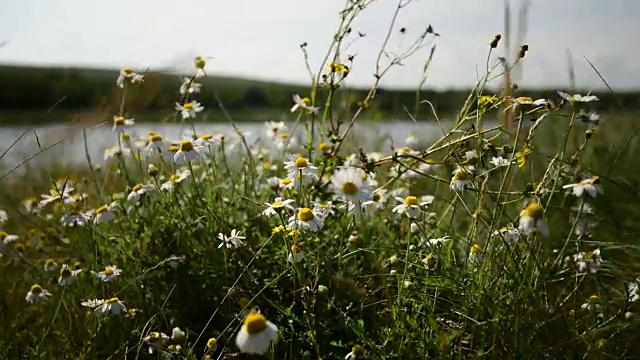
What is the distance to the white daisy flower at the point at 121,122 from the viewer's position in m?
2.63

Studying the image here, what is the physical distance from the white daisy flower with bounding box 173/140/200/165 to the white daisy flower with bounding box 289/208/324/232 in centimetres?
44

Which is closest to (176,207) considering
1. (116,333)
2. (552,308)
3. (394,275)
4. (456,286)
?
(116,333)

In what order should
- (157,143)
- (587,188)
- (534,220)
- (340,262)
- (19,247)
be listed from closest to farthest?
(534,220)
(587,188)
(340,262)
(157,143)
(19,247)

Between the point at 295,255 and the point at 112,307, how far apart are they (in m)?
0.55

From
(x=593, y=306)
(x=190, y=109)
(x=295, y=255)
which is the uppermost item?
(x=190, y=109)

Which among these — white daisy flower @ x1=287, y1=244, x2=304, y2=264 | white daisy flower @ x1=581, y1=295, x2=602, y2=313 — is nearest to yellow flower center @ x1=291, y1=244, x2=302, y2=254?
white daisy flower @ x1=287, y1=244, x2=304, y2=264

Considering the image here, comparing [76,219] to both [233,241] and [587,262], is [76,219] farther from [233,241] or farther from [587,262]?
[587,262]

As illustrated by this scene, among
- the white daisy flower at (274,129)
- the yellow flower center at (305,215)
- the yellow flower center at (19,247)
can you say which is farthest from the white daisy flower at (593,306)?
the yellow flower center at (19,247)

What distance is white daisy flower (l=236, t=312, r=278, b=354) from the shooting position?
1.33m

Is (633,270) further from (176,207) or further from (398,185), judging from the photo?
(176,207)

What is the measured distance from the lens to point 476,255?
184 cm

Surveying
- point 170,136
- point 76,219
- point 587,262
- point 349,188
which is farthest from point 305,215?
point 170,136

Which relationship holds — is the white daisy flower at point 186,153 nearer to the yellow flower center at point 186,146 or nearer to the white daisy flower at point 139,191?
the yellow flower center at point 186,146

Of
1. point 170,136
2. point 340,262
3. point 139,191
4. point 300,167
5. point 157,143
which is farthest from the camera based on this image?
point 170,136
